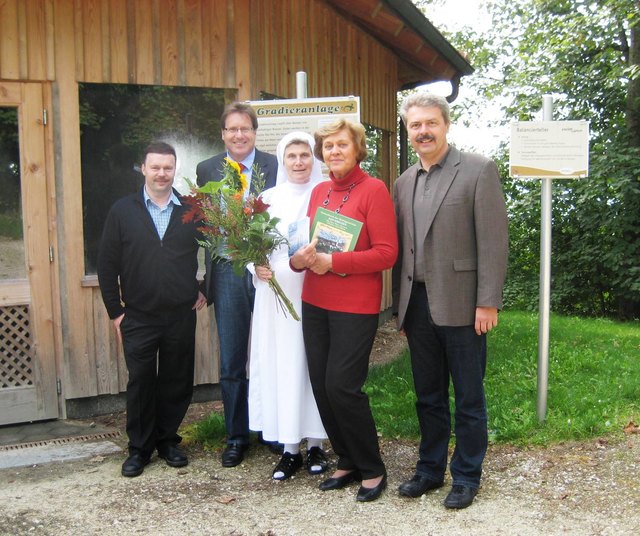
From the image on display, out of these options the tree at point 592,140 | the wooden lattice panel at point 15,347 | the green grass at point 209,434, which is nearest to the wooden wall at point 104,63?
the wooden lattice panel at point 15,347

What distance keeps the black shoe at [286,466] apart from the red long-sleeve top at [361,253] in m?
1.04

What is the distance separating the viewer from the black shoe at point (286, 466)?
4.18 meters

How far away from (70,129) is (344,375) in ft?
10.4

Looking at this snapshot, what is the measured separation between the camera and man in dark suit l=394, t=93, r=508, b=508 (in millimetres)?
3520

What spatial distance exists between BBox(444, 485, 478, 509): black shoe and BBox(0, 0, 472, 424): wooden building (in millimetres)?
2937

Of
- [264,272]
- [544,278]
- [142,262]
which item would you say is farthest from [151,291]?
[544,278]

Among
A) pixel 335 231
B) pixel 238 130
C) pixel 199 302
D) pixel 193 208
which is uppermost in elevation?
pixel 238 130

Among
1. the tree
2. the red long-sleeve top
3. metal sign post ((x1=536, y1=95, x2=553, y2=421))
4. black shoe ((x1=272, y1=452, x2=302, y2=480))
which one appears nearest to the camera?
the red long-sleeve top

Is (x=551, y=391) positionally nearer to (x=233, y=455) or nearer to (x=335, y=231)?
(x=233, y=455)

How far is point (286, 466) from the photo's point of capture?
4215 millimetres

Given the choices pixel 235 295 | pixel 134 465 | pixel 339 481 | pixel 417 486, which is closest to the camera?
pixel 417 486

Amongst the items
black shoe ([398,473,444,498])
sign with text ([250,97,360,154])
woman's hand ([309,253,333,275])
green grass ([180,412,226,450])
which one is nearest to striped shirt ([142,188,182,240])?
sign with text ([250,97,360,154])

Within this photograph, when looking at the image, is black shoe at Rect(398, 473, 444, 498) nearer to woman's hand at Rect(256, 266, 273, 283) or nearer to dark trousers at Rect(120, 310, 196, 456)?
woman's hand at Rect(256, 266, 273, 283)

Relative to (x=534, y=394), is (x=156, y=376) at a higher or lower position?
higher
